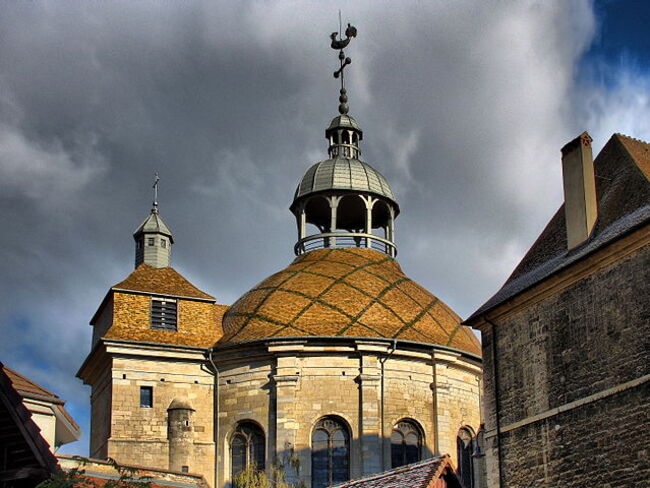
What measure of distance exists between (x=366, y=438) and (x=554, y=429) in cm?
1090

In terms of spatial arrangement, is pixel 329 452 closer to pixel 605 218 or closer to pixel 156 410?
pixel 156 410

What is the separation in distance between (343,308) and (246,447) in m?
4.71

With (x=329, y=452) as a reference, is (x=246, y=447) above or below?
above

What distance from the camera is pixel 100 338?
3238 centimetres


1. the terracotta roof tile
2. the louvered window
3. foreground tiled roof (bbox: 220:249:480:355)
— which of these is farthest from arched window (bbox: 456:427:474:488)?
the louvered window

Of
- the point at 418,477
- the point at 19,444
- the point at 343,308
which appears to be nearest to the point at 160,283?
the point at 343,308

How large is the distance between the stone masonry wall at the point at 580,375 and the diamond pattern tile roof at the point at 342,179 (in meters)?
16.0

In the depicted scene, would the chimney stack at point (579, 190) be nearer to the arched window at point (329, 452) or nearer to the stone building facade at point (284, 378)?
the stone building facade at point (284, 378)

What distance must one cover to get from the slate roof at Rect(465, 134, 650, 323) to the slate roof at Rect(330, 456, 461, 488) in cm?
697

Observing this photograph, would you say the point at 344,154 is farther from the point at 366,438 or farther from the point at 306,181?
the point at 366,438

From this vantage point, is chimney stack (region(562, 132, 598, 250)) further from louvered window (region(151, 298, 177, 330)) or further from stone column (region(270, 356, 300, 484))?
louvered window (region(151, 298, 177, 330))

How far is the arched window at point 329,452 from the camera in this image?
3147 centimetres

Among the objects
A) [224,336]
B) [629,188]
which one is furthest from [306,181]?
[629,188]

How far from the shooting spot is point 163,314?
33.6 meters
